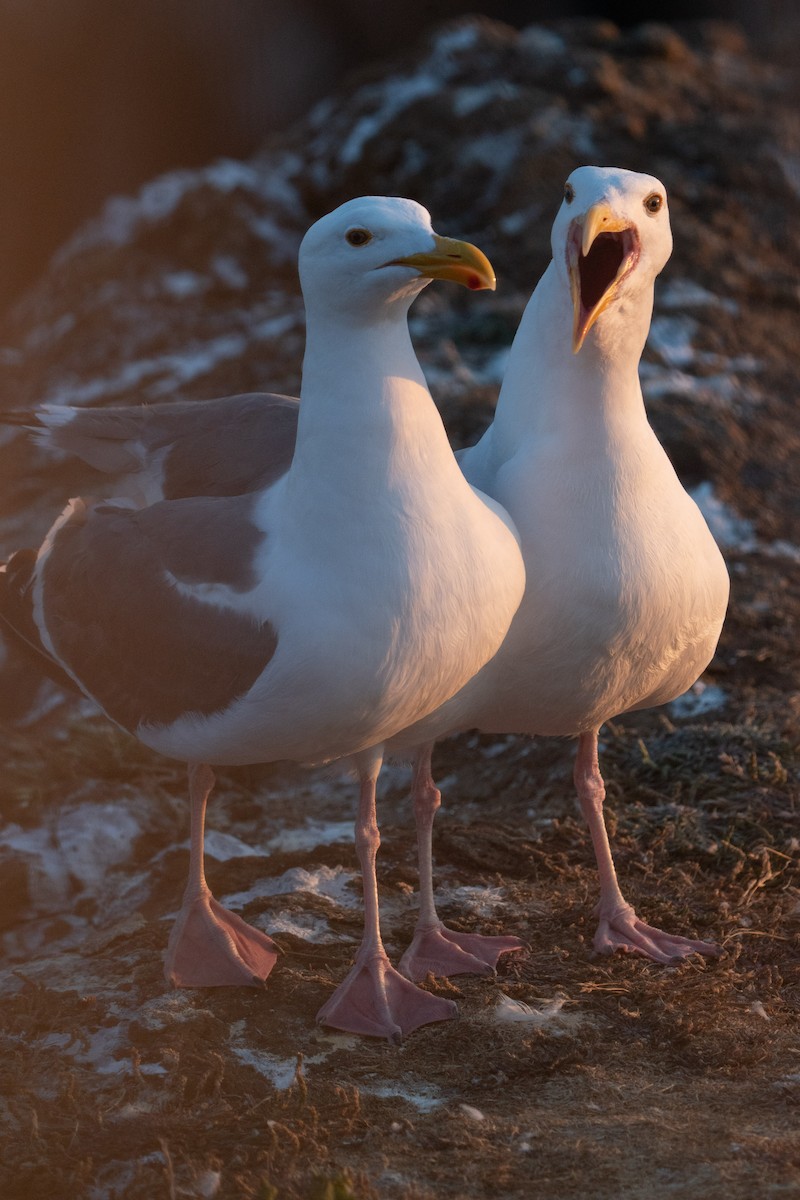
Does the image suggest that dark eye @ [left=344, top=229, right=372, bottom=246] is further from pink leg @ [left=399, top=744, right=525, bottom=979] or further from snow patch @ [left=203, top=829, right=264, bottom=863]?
snow patch @ [left=203, top=829, right=264, bottom=863]

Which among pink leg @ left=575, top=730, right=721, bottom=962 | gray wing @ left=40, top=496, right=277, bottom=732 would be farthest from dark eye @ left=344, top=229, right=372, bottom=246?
pink leg @ left=575, top=730, right=721, bottom=962

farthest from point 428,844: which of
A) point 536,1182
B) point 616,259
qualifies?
point 616,259

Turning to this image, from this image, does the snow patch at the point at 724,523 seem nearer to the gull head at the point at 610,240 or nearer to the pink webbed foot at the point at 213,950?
the gull head at the point at 610,240

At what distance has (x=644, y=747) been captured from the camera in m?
5.97

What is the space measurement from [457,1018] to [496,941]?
0.44 metres

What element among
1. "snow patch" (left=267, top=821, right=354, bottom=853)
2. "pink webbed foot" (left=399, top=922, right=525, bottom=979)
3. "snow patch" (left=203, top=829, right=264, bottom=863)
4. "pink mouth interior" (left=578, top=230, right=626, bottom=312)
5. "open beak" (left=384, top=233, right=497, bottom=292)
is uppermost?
"open beak" (left=384, top=233, right=497, bottom=292)

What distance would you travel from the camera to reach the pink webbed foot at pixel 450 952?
4613 millimetres

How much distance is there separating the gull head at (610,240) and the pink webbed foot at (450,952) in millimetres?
1853

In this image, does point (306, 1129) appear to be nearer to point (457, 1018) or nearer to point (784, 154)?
point (457, 1018)

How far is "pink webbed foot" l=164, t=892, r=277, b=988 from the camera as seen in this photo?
4.54m

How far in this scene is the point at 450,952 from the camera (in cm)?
468

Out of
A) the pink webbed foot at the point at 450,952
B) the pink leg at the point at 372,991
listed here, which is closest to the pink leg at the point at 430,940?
the pink webbed foot at the point at 450,952

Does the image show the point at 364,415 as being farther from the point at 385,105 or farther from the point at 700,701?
the point at 385,105

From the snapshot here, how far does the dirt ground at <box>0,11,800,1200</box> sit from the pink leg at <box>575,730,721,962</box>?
8cm
